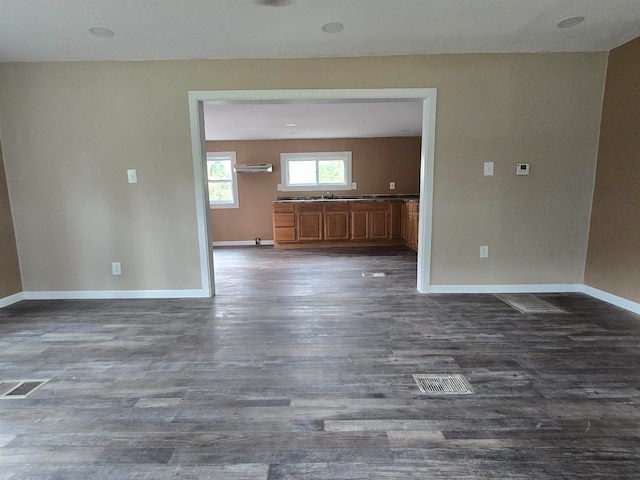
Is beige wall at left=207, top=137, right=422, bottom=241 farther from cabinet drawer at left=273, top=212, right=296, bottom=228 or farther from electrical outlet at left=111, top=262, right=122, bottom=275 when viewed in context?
electrical outlet at left=111, top=262, right=122, bottom=275

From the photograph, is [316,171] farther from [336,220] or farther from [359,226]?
[359,226]

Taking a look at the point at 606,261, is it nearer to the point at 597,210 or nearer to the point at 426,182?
the point at 597,210

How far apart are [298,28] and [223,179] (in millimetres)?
4610

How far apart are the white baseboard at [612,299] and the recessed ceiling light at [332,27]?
334 cm

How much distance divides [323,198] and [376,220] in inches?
48.1

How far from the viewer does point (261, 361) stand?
202cm

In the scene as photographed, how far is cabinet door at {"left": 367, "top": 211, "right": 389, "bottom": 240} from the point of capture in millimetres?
5992

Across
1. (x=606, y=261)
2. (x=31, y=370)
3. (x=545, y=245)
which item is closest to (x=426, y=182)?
(x=545, y=245)

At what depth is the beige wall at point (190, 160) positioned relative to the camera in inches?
116

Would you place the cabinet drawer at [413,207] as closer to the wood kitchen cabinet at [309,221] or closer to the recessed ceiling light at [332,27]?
the wood kitchen cabinet at [309,221]

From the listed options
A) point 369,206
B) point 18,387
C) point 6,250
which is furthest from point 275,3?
point 369,206

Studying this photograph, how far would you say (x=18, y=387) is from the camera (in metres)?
1.78

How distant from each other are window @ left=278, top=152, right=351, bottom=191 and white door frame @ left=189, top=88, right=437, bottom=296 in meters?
3.53

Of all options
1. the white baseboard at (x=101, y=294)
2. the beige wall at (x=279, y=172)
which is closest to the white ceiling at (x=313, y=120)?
the beige wall at (x=279, y=172)
